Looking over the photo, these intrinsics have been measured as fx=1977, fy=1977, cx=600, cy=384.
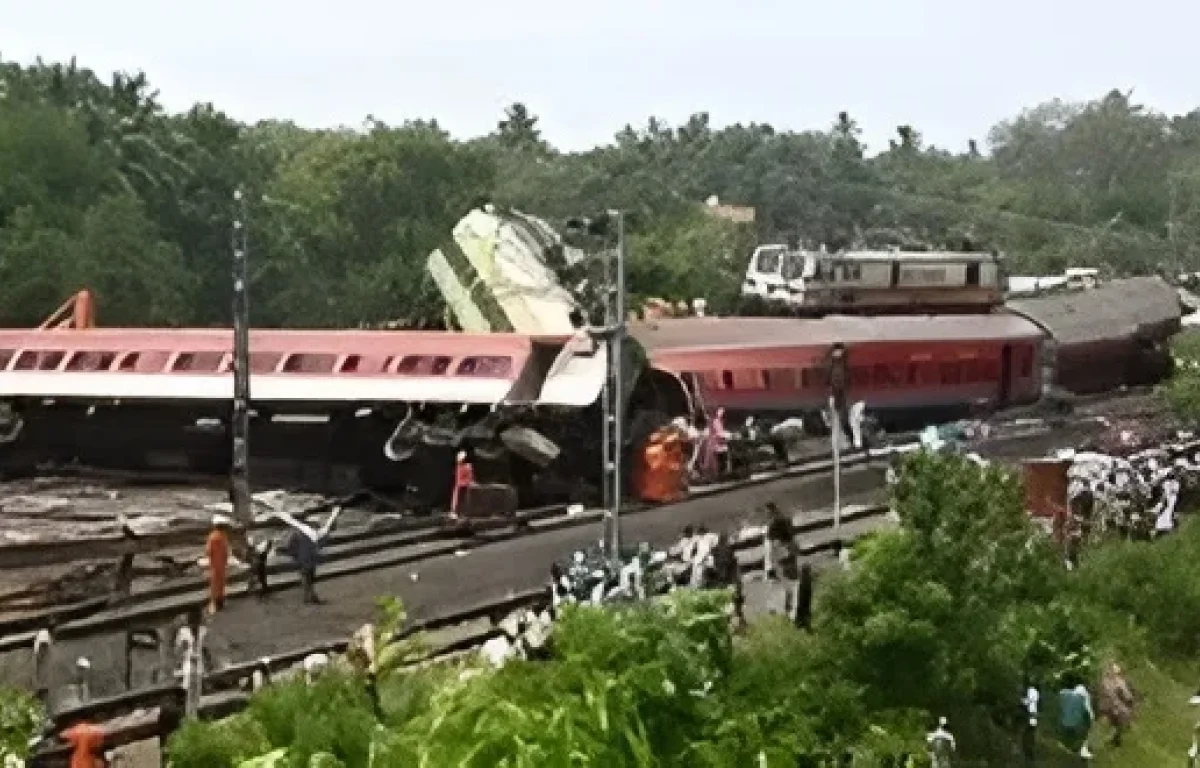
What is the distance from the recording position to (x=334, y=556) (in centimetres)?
2572

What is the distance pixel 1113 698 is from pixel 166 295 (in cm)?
4010

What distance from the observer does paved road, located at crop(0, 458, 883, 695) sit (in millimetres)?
20469

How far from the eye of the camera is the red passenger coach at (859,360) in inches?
1512

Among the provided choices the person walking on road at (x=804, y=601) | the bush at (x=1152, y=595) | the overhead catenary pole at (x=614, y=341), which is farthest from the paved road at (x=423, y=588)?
the bush at (x=1152, y=595)

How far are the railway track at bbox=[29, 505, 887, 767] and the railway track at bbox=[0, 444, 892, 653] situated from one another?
2181 mm

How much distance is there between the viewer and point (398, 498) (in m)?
35.0

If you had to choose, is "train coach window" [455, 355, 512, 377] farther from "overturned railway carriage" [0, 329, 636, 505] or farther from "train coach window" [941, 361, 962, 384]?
"train coach window" [941, 361, 962, 384]

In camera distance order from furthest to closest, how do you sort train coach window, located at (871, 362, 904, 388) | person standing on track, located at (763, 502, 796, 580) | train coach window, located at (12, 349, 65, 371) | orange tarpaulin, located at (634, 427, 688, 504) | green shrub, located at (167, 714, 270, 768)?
train coach window, located at (871, 362, 904, 388), train coach window, located at (12, 349, 65, 371), orange tarpaulin, located at (634, 427, 688, 504), person standing on track, located at (763, 502, 796, 580), green shrub, located at (167, 714, 270, 768)

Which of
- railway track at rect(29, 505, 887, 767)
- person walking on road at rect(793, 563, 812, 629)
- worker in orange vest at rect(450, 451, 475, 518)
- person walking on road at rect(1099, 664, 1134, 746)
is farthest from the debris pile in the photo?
railway track at rect(29, 505, 887, 767)

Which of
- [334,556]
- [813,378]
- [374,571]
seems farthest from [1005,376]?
→ [374,571]

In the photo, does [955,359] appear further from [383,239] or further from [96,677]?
[383,239]

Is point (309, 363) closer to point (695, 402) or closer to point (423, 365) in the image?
point (423, 365)

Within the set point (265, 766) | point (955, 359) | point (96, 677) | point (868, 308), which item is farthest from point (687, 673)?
point (868, 308)

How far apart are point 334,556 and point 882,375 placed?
1843cm
